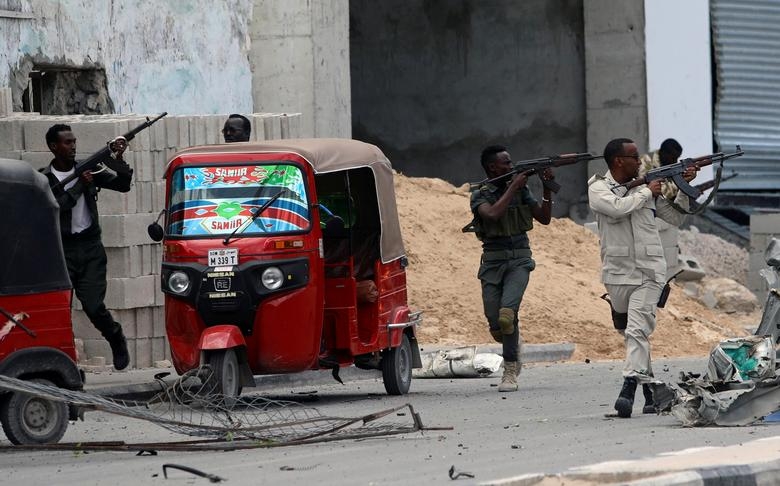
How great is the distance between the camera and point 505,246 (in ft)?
42.7

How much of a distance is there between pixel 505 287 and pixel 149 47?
6.37m

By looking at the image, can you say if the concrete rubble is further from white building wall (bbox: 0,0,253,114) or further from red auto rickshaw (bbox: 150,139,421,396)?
white building wall (bbox: 0,0,253,114)

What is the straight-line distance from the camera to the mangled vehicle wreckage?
9.98 metres

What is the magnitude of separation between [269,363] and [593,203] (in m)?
2.58

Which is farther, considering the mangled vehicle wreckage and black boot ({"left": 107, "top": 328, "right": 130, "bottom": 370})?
black boot ({"left": 107, "top": 328, "right": 130, "bottom": 370})

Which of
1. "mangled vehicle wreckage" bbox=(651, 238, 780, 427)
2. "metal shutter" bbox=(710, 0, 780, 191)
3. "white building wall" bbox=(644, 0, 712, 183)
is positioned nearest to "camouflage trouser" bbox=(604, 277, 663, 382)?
"mangled vehicle wreckage" bbox=(651, 238, 780, 427)

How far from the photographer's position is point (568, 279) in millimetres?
19625

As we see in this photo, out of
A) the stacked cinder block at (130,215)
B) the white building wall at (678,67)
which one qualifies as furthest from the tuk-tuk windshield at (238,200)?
the white building wall at (678,67)

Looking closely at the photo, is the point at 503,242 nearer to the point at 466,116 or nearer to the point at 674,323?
the point at 674,323

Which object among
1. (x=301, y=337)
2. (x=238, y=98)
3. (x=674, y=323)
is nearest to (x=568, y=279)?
(x=674, y=323)

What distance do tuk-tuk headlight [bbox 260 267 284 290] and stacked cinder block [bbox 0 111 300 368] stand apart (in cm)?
266

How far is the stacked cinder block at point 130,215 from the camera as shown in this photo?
1372cm

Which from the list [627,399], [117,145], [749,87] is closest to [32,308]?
[117,145]

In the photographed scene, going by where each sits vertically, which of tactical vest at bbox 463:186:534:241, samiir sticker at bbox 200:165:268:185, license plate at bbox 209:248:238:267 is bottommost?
license plate at bbox 209:248:238:267
